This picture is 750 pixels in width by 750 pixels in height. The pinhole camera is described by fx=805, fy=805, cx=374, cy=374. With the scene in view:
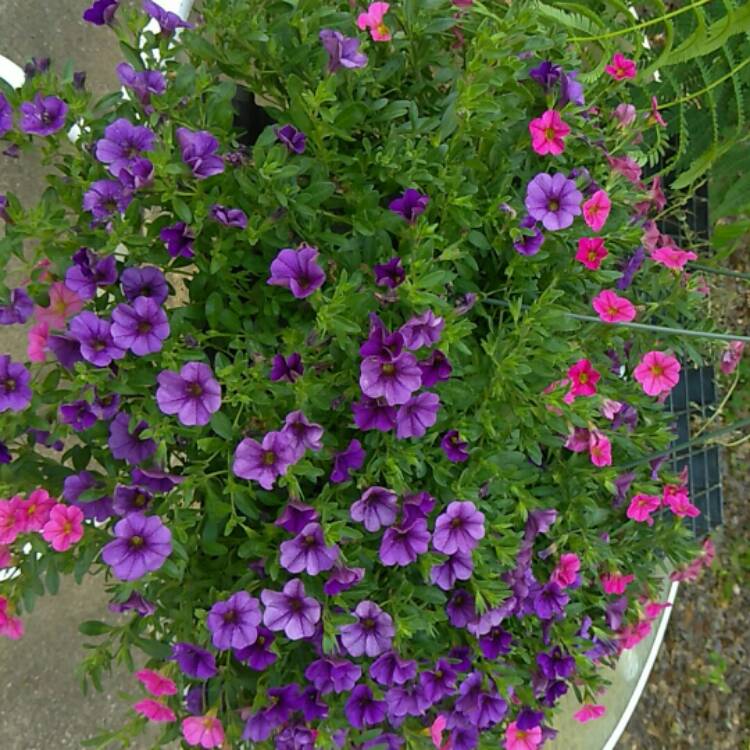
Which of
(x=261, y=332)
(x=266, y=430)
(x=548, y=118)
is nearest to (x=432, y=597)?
(x=266, y=430)

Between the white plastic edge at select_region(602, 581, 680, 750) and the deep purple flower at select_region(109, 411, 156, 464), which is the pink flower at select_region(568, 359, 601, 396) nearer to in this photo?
the deep purple flower at select_region(109, 411, 156, 464)

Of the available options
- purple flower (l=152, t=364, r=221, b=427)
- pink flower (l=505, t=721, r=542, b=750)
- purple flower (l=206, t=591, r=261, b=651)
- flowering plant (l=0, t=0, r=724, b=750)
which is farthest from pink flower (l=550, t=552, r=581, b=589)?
purple flower (l=152, t=364, r=221, b=427)

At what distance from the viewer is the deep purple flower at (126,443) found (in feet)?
3.37

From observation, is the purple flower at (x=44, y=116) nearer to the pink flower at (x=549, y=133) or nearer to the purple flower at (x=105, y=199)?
the purple flower at (x=105, y=199)

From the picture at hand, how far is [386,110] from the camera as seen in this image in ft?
3.63

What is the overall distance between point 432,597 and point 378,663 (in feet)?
0.38

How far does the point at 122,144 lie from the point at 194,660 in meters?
0.66

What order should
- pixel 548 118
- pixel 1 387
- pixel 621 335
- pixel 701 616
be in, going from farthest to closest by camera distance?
pixel 701 616, pixel 621 335, pixel 548 118, pixel 1 387

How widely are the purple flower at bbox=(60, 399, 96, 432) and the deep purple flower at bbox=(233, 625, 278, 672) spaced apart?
0.35 meters

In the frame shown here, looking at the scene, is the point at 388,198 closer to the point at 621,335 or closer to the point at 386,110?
the point at 386,110

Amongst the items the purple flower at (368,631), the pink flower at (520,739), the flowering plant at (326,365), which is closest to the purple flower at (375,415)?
the flowering plant at (326,365)

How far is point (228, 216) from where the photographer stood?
1004 millimetres

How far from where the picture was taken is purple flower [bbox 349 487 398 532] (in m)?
1.03

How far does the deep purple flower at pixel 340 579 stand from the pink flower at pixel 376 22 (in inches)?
27.3
